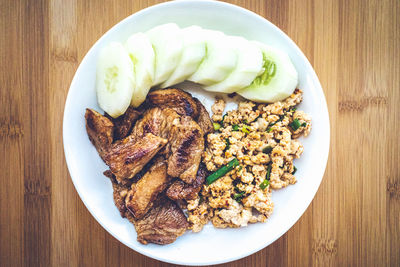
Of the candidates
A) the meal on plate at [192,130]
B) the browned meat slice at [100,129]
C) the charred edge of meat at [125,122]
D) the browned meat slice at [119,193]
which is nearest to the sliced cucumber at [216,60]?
the meal on plate at [192,130]

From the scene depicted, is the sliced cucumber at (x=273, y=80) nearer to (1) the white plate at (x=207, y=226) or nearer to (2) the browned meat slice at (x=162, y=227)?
(1) the white plate at (x=207, y=226)

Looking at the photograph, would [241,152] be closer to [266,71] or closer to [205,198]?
[205,198]

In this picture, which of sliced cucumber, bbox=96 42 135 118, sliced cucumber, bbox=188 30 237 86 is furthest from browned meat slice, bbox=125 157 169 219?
sliced cucumber, bbox=188 30 237 86

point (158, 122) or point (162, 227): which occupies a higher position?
point (158, 122)

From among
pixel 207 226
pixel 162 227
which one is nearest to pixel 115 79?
pixel 162 227

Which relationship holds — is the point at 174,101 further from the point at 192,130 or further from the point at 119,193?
the point at 119,193

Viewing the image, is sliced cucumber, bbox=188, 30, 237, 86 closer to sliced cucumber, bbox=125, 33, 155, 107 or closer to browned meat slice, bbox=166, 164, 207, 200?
sliced cucumber, bbox=125, 33, 155, 107

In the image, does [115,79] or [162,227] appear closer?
[115,79]
